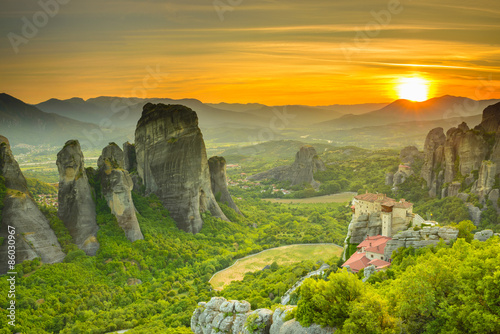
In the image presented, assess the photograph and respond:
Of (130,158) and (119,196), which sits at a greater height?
(130,158)

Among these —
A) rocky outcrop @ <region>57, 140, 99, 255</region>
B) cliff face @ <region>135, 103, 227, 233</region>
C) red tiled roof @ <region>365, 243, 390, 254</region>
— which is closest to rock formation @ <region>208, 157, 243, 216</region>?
cliff face @ <region>135, 103, 227, 233</region>

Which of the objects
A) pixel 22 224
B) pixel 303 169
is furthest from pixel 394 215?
pixel 303 169

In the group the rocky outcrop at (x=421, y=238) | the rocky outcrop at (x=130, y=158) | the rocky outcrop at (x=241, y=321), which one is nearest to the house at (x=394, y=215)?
the rocky outcrop at (x=421, y=238)

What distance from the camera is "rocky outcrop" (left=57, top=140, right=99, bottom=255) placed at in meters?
49.9

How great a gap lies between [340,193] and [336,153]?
8324 centimetres

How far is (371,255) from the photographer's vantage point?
40.8 m

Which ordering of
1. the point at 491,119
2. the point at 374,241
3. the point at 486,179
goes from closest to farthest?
1. the point at 374,241
2. the point at 486,179
3. the point at 491,119

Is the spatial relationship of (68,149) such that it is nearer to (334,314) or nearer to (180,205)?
(180,205)

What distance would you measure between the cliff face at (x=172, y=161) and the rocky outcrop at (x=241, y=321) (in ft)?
116

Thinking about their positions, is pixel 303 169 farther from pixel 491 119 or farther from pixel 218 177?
pixel 491 119

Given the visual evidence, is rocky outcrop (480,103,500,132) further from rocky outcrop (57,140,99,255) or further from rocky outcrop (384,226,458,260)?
rocky outcrop (57,140,99,255)

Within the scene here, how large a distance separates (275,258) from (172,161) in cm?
2173

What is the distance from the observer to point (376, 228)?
150 ft

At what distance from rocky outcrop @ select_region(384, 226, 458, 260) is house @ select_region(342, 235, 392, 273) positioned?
0.97 m
